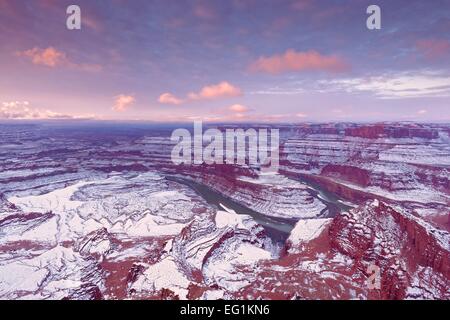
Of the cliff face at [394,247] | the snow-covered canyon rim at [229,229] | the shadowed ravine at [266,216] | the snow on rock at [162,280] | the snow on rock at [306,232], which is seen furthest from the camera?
the shadowed ravine at [266,216]

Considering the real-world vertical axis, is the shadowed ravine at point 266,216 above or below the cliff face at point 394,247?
below

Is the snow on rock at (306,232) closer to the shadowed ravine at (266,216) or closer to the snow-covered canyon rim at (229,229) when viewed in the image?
the snow-covered canyon rim at (229,229)

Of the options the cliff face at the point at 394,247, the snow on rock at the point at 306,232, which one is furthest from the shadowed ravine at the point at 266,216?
the cliff face at the point at 394,247

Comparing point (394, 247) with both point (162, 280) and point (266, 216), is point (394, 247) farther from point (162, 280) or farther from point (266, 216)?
point (266, 216)

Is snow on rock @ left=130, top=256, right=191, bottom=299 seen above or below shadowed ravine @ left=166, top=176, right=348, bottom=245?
above

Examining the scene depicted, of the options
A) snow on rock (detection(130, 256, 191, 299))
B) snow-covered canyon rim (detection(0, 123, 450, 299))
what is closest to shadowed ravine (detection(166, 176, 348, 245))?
snow-covered canyon rim (detection(0, 123, 450, 299))

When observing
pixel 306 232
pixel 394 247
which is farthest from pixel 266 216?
pixel 394 247

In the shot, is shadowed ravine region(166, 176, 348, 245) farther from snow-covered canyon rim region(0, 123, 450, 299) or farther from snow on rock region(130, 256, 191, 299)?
snow on rock region(130, 256, 191, 299)

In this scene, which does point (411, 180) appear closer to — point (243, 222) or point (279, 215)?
point (279, 215)
